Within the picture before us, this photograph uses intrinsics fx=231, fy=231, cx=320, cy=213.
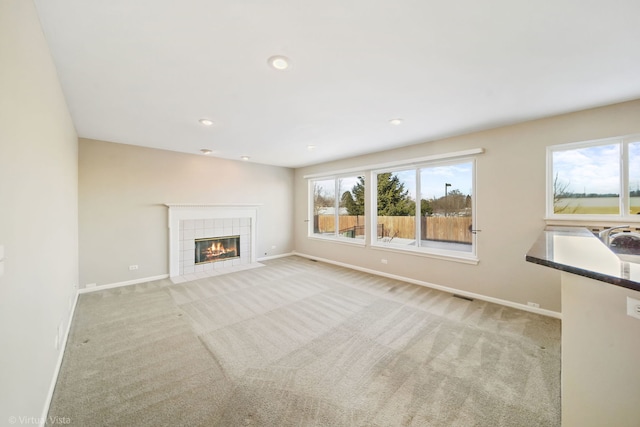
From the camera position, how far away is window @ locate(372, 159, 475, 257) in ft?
12.0

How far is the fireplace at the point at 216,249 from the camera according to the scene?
4.94 m

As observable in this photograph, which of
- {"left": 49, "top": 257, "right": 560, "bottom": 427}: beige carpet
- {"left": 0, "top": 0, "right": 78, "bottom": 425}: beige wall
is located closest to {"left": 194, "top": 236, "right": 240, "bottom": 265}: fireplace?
{"left": 49, "top": 257, "right": 560, "bottom": 427}: beige carpet

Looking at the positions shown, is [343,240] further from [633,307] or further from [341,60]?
[633,307]

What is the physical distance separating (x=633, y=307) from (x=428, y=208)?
3.14m

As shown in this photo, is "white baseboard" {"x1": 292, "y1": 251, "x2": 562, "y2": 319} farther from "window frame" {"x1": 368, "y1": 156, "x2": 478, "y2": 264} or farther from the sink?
the sink

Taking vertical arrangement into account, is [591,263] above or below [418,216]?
below

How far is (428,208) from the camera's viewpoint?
4.03 m

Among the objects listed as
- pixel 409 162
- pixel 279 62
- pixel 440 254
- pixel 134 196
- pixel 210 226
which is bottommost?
pixel 440 254

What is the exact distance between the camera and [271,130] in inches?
133

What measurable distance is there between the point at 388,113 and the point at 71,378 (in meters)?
3.86

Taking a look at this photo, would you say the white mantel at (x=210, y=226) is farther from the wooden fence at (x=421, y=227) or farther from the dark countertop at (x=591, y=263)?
the dark countertop at (x=591, y=263)

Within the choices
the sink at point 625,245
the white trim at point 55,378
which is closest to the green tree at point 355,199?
the sink at point 625,245

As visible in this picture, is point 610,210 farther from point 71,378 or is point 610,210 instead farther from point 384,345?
point 71,378

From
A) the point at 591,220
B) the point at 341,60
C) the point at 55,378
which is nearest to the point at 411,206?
the point at 591,220
